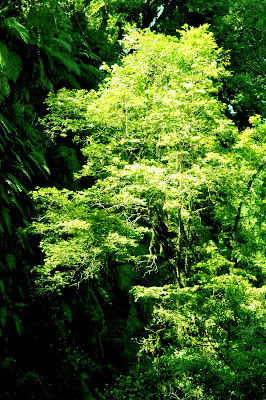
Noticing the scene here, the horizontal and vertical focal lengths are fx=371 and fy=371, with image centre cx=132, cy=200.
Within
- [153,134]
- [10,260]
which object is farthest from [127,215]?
[10,260]

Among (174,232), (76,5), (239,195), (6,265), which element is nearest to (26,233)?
(6,265)

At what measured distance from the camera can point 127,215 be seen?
7473mm

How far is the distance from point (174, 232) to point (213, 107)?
2720 millimetres

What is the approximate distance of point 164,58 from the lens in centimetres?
721

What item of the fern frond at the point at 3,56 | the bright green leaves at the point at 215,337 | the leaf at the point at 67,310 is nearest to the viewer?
the bright green leaves at the point at 215,337

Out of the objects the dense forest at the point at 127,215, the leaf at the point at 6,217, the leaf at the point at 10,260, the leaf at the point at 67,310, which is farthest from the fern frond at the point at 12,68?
the leaf at the point at 67,310

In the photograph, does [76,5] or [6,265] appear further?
[76,5]

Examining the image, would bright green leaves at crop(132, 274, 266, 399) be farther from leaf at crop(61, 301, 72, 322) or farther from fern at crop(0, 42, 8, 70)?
fern at crop(0, 42, 8, 70)

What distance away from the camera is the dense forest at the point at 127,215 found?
19.4 ft

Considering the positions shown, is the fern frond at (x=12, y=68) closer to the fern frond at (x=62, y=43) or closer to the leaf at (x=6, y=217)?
the fern frond at (x=62, y=43)

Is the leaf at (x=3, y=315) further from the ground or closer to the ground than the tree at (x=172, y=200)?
closer to the ground

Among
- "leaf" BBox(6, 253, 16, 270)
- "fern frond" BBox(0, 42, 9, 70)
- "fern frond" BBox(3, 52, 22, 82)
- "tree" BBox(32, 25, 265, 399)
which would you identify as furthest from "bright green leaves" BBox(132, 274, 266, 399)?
"fern frond" BBox(0, 42, 9, 70)

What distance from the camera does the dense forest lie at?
233 inches

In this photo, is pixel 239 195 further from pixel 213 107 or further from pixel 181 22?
pixel 181 22
